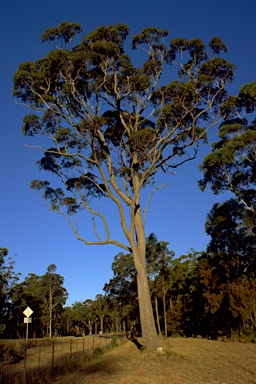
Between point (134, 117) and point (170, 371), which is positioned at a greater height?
point (134, 117)

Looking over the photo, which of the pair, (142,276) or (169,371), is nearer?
(169,371)

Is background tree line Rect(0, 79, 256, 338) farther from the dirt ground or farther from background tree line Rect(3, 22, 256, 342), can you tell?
the dirt ground

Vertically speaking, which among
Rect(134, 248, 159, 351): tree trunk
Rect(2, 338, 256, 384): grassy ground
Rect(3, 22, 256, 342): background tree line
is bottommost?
Rect(2, 338, 256, 384): grassy ground

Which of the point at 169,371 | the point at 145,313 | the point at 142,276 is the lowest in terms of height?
the point at 169,371

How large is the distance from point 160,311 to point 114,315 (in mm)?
34680

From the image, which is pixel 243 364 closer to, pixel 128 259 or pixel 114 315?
pixel 128 259

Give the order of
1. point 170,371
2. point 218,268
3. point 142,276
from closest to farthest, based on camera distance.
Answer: point 170,371 → point 142,276 → point 218,268

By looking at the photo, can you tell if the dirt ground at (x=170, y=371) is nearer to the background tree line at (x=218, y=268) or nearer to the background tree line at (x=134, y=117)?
the background tree line at (x=134, y=117)

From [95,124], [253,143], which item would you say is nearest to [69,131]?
[95,124]

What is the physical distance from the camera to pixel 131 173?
16.1 metres

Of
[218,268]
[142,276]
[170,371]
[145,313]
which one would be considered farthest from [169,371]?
[218,268]

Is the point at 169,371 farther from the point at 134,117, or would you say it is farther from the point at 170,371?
the point at 134,117

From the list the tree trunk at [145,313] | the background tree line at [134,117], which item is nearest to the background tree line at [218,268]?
the background tree line at [134,117]

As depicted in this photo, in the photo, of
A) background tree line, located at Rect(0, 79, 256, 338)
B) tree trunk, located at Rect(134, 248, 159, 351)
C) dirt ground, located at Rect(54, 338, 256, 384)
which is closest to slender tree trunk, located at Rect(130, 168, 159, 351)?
tree trunk, located at Rect(134, 248, 159, 351)
